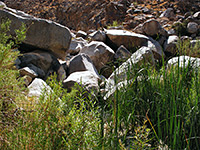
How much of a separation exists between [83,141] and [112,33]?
653 centimetres

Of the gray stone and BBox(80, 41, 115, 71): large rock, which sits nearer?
the gray stone

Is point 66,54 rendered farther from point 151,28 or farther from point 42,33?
point 151,28

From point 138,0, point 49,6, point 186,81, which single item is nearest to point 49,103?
point 186,81

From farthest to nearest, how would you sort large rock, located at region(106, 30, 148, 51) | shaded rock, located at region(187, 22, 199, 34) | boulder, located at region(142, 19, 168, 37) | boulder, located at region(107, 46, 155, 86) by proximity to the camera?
shaded rock, located at region(187, 22, 199, 34)
boulder, located at region(142, 19, 168, 37)
large rock, located at region(106, 30, 148, 51)
boulder, located at region(107, 46, 155, 86)

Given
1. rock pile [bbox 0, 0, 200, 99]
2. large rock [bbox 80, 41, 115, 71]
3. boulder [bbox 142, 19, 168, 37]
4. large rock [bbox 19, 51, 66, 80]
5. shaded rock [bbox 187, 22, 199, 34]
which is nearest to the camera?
rock pile [bbox 0, 0, 200, 99]

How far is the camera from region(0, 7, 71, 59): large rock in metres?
4.70

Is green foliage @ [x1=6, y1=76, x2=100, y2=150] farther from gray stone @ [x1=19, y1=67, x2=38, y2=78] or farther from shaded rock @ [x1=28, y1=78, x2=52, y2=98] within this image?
gray stone @ [x1=19, y1=67, x2=38, y2=78]

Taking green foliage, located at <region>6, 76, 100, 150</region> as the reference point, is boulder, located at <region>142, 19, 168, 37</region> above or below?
above

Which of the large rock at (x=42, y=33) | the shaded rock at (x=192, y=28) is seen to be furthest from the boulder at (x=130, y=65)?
the shaded rock at (x=192, y=28)

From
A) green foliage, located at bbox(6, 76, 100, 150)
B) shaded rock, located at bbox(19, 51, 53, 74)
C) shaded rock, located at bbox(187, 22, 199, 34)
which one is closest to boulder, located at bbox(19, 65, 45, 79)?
shaded rock, located at bbox(19, 51, 53, 74)

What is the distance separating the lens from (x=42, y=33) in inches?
198

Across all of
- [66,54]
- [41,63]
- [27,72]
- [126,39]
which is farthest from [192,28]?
[27,72]

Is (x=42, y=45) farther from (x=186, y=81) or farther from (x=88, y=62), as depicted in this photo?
(x=186, y=81)

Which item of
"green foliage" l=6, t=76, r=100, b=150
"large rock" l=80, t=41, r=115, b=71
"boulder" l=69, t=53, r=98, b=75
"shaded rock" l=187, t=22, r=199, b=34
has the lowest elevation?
"green foliage" l=6, t=76, r=100, b=150
